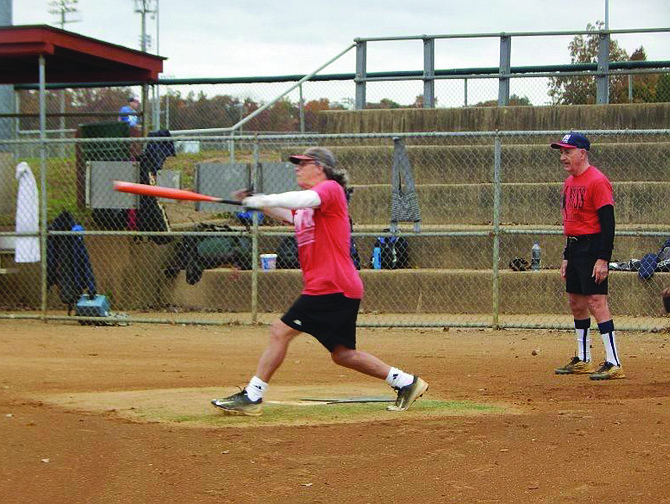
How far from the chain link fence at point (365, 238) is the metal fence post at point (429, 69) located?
67.9 inches

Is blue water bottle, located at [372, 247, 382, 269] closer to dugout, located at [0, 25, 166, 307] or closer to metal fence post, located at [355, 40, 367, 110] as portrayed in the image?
dugout, located at [0, 25, 166, 307]

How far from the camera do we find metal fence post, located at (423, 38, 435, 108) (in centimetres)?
1811

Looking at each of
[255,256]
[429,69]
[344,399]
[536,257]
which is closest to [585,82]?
[429,69]

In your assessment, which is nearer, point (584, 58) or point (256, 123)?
point (584, 58)

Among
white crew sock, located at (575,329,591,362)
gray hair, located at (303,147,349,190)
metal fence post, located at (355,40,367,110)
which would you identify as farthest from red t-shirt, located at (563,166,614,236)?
metal fence post, located at (355,40,367,110)

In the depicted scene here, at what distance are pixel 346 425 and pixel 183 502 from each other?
190cm

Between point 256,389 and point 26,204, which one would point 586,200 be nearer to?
point 256,389

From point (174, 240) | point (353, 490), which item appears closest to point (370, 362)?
point (353, 490)

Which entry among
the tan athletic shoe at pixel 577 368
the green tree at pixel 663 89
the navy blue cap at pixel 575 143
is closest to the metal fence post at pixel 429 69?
the green tree at pixel 663 89

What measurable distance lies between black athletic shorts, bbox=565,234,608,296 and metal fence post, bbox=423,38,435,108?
9.42 metres

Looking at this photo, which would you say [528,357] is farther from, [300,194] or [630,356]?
[300,194]

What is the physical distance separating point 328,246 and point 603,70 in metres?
12.0

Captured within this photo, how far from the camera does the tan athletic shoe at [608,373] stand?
29.9ft

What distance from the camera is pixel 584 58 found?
19.9m
